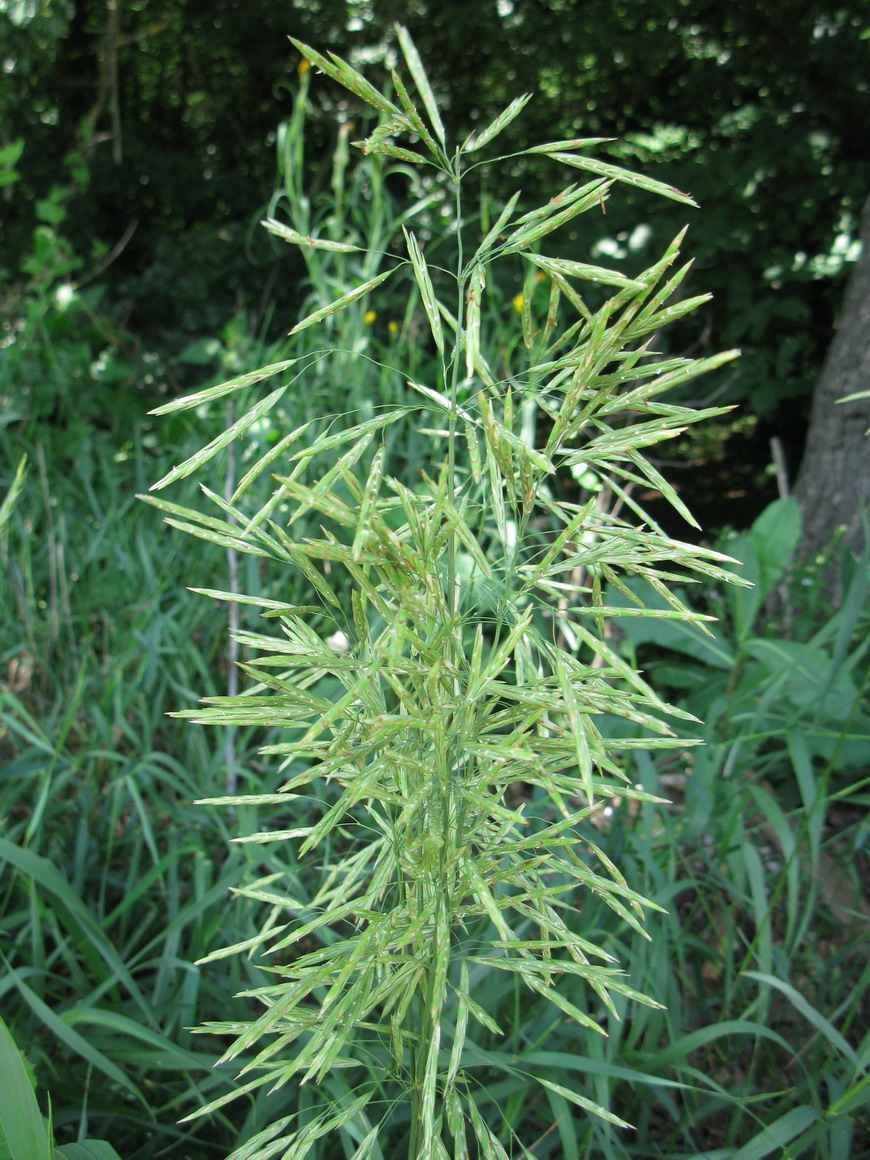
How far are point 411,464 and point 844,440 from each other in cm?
129

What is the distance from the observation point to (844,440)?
8.35 ft

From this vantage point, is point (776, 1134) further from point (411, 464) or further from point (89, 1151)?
point (411, 464)

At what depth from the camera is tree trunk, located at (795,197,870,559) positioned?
2.50m

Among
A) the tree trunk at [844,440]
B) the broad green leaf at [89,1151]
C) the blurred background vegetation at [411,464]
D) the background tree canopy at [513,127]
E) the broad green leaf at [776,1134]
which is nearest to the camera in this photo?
the broad green leaf at [89,1151]

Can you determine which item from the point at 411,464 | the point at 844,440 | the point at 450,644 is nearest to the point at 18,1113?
the point at 450,644

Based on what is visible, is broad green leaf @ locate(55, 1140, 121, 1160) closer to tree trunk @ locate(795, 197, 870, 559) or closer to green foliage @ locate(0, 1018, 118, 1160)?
green foliage @ locate(0, 1018, 118, 1160)

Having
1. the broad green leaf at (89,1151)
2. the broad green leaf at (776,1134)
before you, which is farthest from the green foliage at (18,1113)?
the broad green leaf at (776,1134)

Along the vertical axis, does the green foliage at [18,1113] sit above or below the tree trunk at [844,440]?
below

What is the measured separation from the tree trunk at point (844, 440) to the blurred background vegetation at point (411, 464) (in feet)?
0.04

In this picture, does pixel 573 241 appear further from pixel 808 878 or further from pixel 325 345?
pixel 808 878

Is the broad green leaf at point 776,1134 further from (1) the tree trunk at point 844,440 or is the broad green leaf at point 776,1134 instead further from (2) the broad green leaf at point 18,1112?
(1) the tree trunk at point 844,440

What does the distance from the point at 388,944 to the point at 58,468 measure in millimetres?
2454

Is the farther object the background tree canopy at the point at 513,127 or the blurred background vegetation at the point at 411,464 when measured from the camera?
the background tree canopy at the point at 513,127

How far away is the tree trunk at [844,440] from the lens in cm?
250
